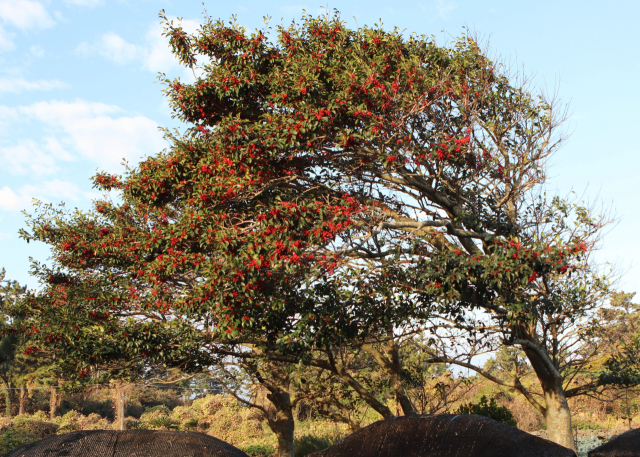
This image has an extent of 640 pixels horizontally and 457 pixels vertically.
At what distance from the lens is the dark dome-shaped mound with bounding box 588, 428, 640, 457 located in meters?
8.27

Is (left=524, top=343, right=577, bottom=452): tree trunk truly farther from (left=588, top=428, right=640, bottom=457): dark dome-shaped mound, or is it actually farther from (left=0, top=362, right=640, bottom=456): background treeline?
(left=0, top=362, right=640, bottom=456): background treeline

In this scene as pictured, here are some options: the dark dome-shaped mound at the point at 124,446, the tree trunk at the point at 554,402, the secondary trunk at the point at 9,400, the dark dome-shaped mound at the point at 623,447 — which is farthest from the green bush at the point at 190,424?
the dark dome-shaped mound at the point at 124,446

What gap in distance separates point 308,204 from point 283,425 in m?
8.25

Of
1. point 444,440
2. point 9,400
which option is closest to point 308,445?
point 444,440

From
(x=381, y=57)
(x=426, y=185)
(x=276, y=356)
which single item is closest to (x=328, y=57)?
(x=381, y=57)

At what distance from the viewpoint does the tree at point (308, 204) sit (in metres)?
8.34

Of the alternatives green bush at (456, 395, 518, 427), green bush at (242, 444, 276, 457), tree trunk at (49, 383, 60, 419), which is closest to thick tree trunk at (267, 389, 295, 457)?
green bush at (456, 395, 518, 427)

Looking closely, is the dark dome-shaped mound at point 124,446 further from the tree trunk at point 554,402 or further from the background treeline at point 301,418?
the background treeline at point 301,418

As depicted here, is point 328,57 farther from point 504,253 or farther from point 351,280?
point 504,253

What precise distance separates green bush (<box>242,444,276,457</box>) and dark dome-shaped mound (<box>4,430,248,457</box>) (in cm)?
1601

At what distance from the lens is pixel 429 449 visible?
5.46 meters

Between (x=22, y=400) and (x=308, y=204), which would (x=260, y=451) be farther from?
(x=22, y=400)

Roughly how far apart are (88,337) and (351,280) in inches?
189

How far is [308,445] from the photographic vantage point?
1908 cm
